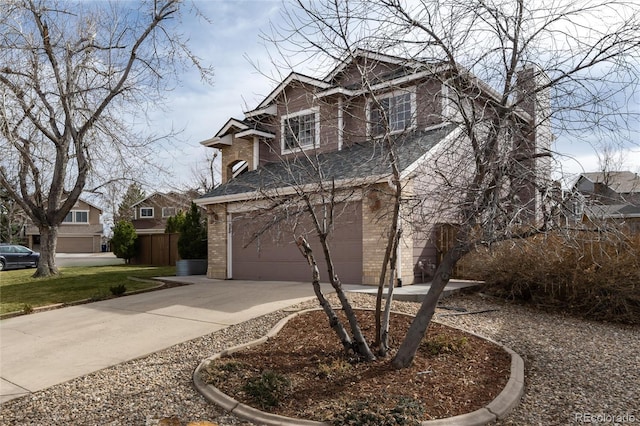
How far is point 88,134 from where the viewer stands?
1580 cm

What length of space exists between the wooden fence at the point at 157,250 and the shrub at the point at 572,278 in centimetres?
1813

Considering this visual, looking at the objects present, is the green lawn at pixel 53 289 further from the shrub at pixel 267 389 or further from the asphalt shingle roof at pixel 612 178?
Result: the asphalt shingle roof at pixel 612 178

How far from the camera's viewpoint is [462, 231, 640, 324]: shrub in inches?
280

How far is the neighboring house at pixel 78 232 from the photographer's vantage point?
42719 millimetres

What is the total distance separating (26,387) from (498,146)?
550cm

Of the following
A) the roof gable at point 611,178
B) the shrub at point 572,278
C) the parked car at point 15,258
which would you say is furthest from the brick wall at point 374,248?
the parked car at point 15,258

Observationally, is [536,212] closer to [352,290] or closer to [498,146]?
[498,146]

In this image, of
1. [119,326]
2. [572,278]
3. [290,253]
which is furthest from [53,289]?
[572,278]

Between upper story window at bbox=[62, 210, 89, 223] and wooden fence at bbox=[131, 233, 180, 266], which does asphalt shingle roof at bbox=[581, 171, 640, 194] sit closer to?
wooden fence at bbox=[131, 233, 180, 266]

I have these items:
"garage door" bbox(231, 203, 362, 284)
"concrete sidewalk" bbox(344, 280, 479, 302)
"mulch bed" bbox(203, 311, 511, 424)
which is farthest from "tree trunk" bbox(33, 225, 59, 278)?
"mulch bed" bbox(203, 311, 511, 424)

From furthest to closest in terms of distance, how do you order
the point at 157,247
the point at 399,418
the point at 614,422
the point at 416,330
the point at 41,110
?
the point at 157,247 < the point at 41,110 < the point at 416,330 < the point at 614,422 < the point at 399,418

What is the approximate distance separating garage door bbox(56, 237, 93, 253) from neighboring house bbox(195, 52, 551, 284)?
35260 millimetres

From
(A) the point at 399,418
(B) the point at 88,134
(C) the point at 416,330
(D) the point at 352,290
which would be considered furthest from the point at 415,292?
(B) the point at 88,134

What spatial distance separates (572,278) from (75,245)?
152 ft
